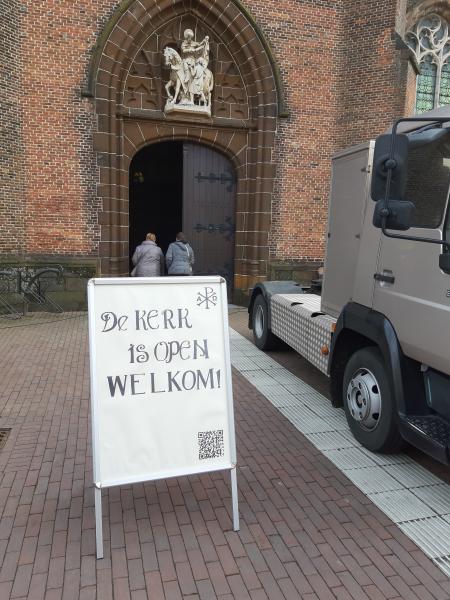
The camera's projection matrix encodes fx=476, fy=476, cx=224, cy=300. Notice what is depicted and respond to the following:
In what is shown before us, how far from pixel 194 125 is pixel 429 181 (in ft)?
29.0

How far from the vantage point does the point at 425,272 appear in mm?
3424

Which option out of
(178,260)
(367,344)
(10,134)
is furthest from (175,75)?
(367,344)

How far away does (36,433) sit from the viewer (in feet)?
14.7

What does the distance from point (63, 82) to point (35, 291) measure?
4.50 m

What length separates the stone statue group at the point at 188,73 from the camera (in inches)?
428

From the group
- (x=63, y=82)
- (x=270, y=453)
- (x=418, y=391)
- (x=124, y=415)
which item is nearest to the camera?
(x=124, y=415)

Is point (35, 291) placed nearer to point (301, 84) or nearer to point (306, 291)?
point (306, 291)

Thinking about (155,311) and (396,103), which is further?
(396,103)

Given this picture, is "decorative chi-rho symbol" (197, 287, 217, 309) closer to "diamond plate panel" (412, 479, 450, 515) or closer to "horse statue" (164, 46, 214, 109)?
"diamond plate panel" (412, 479, 450, 515)

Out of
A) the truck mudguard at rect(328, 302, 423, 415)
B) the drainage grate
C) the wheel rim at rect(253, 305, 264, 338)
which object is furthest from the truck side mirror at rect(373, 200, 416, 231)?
the wheel rim at rect(253, 305, 264, 338)

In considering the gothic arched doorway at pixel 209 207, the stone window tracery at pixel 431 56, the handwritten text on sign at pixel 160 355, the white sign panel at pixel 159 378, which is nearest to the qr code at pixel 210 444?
the white sign panel at pixel 159 378

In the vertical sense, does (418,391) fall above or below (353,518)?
above

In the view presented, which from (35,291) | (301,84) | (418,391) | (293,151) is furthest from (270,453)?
(301,84)

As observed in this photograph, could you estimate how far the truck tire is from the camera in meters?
3.85
